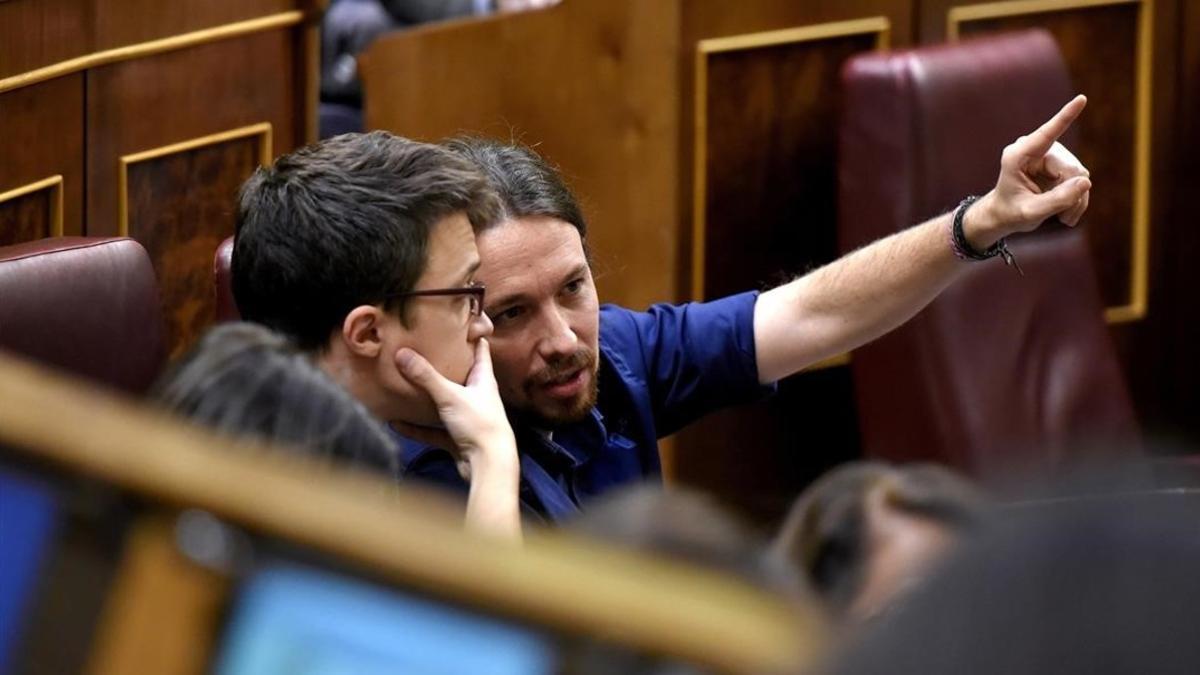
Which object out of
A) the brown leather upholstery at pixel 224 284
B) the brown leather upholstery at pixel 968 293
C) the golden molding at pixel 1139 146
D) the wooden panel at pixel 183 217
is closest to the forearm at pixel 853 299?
the brown leather upholstery at pixel 224 284

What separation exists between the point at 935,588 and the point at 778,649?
30 mm

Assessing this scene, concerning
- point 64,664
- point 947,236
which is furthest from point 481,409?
point 64,664

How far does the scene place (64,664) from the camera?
0.40 m

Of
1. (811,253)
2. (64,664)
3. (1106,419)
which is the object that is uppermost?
(64,664)

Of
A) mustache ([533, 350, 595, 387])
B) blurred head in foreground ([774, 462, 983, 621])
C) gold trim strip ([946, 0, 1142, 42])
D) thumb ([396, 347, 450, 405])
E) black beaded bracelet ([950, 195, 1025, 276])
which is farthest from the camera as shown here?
gold trim strip ([946, 0, 1142, 42])

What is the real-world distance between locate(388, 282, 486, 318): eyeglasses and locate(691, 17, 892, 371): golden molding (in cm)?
114

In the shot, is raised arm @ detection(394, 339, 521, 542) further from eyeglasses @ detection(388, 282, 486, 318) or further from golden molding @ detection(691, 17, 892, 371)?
golden molding @ detection(691, 17, 892, 371)

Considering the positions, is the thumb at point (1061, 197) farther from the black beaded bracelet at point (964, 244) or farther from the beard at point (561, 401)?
the beard at point (561, 401)

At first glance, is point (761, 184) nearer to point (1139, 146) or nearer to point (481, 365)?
point (1139, 146)

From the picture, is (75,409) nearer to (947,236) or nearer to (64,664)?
(64,664)

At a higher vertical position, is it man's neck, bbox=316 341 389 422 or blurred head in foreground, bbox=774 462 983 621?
blurred head in foreground, bbox=774 462 983 621

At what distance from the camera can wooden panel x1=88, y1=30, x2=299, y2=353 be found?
2.32m

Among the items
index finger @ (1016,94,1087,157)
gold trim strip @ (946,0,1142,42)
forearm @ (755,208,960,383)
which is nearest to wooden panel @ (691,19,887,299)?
gold trim strip @ (946,0,1142,42)

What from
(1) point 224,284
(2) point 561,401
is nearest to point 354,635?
Answer: (2) point 561,401
